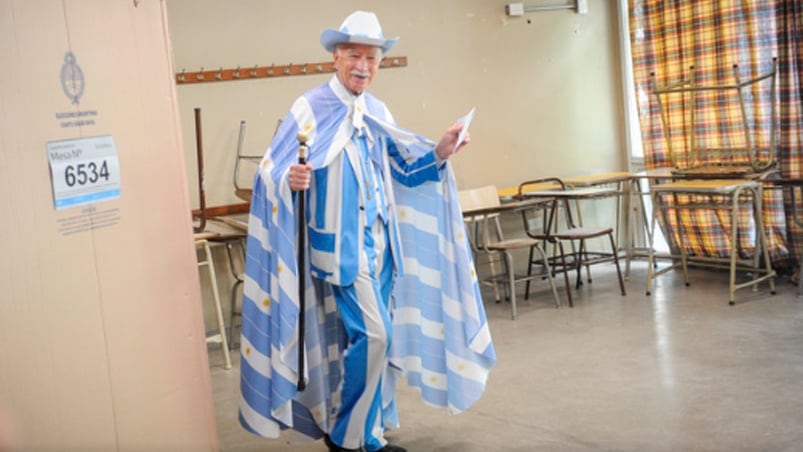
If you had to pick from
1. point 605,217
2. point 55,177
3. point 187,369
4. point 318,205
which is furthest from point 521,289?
point 55,177

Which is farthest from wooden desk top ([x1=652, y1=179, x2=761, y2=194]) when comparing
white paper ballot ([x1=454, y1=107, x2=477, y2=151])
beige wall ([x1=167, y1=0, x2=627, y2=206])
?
white paper ballot ([x1=454, y1=107, x2=477, y2=151])

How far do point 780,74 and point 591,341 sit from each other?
2273mm

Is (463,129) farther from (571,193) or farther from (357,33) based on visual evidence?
(571,193)

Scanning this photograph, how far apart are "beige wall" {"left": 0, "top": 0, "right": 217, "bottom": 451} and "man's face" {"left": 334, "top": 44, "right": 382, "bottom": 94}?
Result: 0.80 meters

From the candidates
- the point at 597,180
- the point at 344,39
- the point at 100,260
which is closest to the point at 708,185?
the point at 597,180

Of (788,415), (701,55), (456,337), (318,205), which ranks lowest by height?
(788,415)

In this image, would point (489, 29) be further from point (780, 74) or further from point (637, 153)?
point (780, 74)

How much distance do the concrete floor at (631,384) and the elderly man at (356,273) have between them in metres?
0.31

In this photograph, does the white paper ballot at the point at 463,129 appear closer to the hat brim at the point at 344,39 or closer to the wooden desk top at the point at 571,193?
the hat brim at the point at 344,39

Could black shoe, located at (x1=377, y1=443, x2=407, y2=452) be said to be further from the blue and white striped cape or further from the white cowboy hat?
the white cowboy hat

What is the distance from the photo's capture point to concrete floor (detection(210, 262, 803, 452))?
3.87m

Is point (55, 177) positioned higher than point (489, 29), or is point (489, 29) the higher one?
point (489, 29)

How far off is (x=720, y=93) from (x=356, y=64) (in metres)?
3.90

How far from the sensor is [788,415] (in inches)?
154
